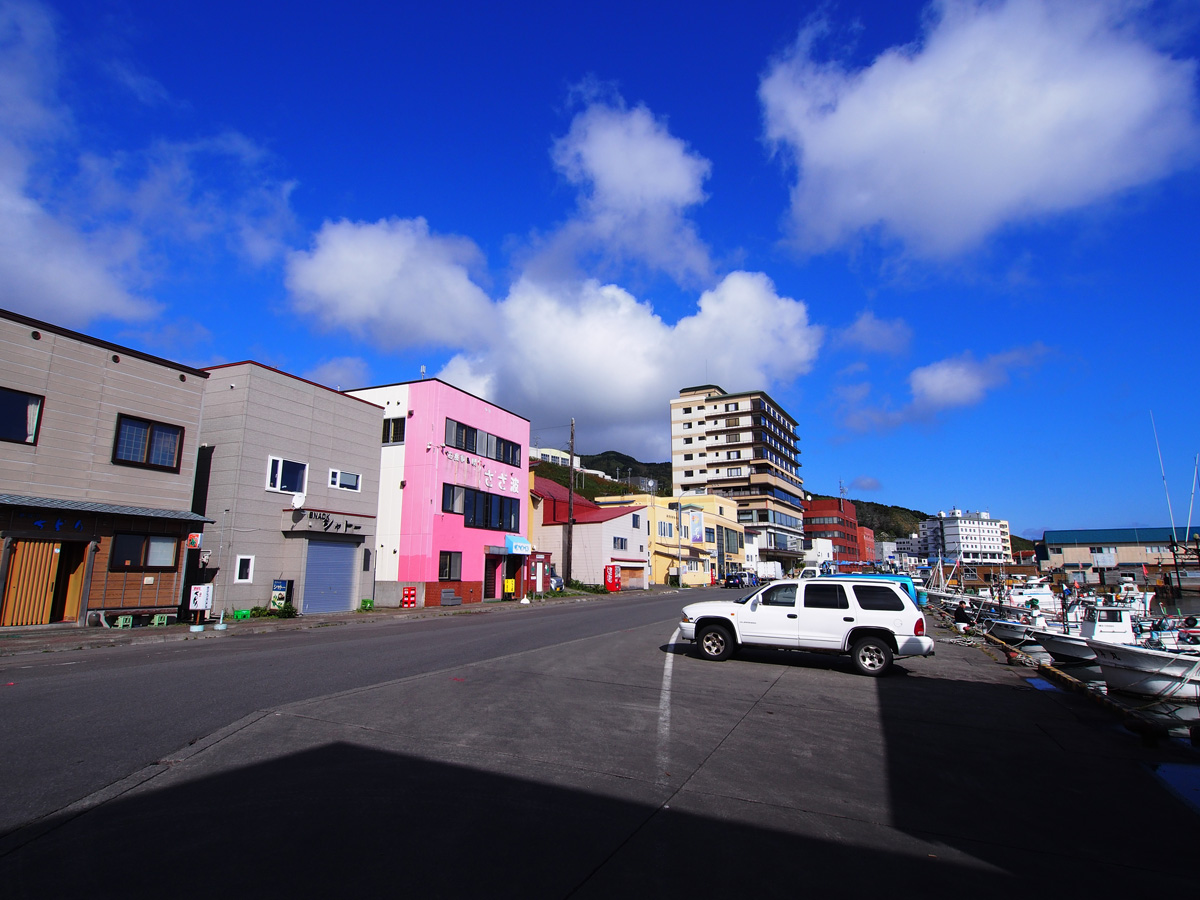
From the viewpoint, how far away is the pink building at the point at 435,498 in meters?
33.6

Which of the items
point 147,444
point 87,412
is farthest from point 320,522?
point 87,412

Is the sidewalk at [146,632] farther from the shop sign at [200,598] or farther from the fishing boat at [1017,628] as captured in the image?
the fishing boat at [1017,628]

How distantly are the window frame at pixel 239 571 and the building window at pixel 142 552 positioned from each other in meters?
2.70

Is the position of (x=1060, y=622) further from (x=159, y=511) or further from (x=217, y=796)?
(x=159, y=511)

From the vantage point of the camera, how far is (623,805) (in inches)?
218

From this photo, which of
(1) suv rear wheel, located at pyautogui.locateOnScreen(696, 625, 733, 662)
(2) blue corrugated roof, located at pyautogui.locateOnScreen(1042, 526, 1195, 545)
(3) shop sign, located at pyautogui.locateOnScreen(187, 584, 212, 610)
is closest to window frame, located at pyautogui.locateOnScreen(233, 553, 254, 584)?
(3) shop sign, located at pyautogui.locateOnScreen(187, 584, 212, 610)

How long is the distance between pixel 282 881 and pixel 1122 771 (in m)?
8.19

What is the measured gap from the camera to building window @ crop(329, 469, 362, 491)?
2906 centimetres

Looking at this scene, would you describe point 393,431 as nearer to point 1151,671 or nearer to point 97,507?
point 97,507

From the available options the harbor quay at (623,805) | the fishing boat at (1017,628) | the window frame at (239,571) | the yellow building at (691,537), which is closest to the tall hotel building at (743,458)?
the yellow building at (691,537)

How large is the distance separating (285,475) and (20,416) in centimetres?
915

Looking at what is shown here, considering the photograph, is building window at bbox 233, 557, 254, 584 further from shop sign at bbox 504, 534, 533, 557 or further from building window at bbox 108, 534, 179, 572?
shop sign at bbox 504, 534, 533, 557

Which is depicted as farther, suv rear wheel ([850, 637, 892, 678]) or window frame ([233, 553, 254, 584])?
window frame ([233, 553, 254, 584])

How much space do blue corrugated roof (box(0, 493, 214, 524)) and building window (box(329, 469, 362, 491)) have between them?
22.2 ft
